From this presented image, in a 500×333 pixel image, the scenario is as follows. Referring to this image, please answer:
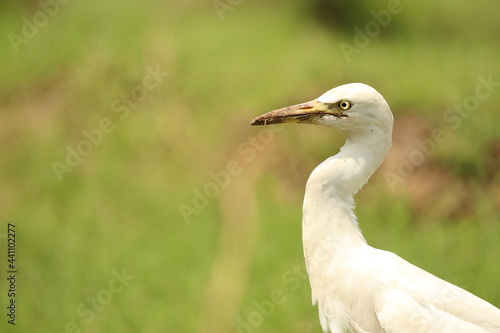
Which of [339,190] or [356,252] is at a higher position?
[339,190]

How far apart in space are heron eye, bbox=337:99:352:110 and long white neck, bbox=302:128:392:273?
116mm

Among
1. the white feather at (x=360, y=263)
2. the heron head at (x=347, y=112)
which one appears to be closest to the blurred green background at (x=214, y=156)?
the white feather at (x=360, y=263)

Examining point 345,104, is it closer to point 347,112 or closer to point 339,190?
point 347,112

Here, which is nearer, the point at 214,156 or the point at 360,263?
the point at 360,263

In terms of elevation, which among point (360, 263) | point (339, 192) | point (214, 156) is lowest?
point (214, 156)

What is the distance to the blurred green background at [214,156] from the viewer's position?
460cm

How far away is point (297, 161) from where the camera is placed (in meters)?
5.84

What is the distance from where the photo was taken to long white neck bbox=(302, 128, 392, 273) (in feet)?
8.72

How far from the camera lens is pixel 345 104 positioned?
104 inches

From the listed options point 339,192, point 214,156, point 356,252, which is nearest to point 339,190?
point 339,192

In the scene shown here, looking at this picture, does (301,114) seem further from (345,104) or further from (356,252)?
(356,252)

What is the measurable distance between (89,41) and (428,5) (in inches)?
158

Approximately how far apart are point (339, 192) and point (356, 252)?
0.25m

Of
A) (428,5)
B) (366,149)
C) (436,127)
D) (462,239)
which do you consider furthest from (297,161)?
(428,5)
